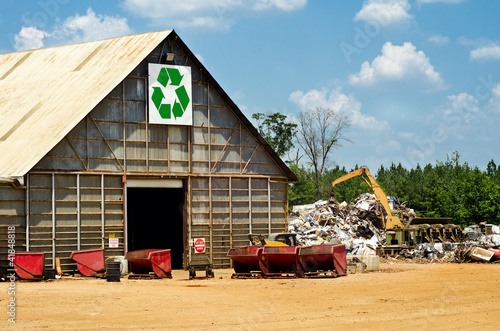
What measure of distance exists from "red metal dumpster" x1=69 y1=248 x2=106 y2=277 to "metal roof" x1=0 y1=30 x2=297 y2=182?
454cm

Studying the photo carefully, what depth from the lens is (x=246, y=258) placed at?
30547 millimetres

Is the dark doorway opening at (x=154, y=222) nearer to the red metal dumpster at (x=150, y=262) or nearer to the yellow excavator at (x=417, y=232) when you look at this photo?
the red metal dumpster at (x=150, y=262)

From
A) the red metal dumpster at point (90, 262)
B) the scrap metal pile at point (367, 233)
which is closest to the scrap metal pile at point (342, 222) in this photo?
the scrap metal pile at point (367, 233)

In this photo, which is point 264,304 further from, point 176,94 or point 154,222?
point 154,222

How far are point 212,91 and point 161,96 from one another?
10.9ft

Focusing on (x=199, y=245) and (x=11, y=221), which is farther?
(x=199, y=245)

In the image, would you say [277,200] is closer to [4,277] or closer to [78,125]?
[78,125]

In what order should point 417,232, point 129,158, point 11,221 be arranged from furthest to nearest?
point 417,232 → point 129,158 → point 11,221

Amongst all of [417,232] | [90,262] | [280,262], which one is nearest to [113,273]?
[90,262]

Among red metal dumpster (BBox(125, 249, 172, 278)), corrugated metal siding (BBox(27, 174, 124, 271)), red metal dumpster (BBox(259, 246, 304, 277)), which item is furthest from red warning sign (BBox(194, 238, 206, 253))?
red metal dumpster (BBox(259, 246, 304, 277))

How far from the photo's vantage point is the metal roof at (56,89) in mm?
33656

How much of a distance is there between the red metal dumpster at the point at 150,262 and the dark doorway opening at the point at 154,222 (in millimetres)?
9311

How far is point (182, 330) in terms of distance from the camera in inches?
622

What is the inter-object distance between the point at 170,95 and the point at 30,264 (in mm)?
12156
